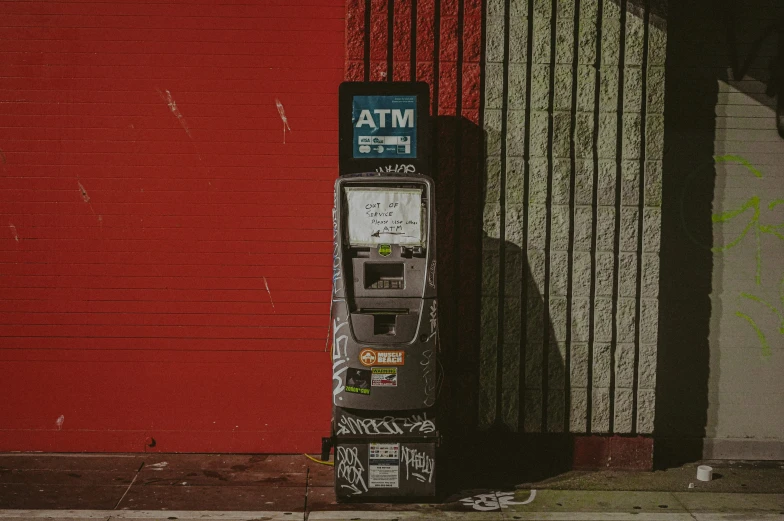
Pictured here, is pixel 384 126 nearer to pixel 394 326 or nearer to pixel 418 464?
pixel 394 326

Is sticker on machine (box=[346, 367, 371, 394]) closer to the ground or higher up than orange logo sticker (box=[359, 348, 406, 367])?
closer to the ground

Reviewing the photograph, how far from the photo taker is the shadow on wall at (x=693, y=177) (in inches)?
230

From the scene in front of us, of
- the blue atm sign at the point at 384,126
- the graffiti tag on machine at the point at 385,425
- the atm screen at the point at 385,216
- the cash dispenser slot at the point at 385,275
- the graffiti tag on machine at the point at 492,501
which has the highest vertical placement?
the blue atm sign at the point at 384,126

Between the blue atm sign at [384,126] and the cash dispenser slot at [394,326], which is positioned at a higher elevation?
the blue atm sign at [384,126]

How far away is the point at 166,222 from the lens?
573 centimetres

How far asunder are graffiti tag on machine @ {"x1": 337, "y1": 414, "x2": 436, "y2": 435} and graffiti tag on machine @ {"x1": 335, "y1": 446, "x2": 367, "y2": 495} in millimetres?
148

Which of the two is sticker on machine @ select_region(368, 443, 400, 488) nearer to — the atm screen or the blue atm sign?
the atm screen

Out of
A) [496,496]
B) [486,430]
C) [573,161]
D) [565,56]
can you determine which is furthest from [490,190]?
[496,496]

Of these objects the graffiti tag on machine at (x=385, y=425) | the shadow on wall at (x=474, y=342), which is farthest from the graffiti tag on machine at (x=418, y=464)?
the shadow on wall at (x=474, y=342)

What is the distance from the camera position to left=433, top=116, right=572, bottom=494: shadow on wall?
5570 millimetres

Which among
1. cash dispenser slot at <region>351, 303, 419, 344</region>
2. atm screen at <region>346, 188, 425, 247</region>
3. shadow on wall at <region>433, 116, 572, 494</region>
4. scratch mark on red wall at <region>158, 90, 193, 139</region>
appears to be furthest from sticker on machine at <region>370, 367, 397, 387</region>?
scratch mark on red wall at <region>158, 90, 193, 139</region>

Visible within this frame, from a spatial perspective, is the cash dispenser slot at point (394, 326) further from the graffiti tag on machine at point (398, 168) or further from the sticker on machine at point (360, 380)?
the graffiti tag on machine at point (398, 168)

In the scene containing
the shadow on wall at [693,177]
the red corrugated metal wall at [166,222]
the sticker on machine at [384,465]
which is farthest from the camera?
the shadow on wall at [693,177]

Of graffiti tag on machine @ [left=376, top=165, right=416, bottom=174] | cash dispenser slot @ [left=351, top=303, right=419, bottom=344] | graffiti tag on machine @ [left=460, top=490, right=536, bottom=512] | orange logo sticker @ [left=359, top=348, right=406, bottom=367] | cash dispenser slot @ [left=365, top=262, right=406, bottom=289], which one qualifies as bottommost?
graffiti tag on machine @ [left=460, top=490, right=536, bottom=512]
